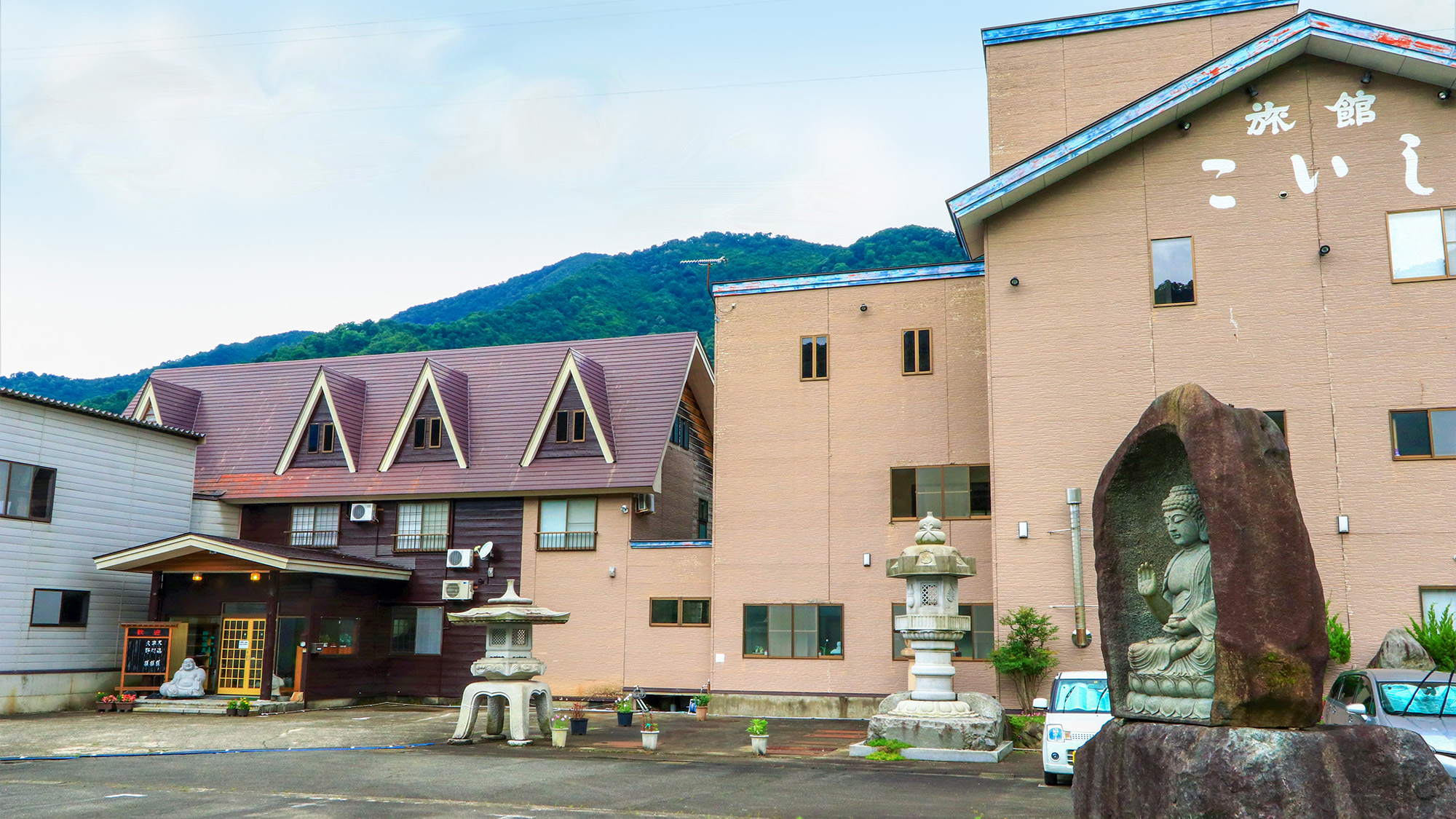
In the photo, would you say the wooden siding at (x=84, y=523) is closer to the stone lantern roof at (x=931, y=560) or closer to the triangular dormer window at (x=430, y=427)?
the triangular dormer window at (x=430, y=427)

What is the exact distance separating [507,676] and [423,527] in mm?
10914

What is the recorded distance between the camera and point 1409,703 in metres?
12.3

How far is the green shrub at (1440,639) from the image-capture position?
58.6 feet

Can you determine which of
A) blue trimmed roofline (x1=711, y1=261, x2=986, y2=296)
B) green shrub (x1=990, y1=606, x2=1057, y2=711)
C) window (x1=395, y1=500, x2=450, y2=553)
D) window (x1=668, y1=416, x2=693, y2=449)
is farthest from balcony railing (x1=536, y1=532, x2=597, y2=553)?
green shrub (x1=990, y1=606, x2=1057, y2=711)

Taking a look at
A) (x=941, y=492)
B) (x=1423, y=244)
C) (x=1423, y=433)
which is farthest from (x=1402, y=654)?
(x=941, y=492)

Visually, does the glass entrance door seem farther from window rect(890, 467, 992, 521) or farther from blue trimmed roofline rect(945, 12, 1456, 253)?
blue trimmed roofline rect(945, 12, 1456, 253)

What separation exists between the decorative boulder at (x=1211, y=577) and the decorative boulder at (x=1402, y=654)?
40.0 ft

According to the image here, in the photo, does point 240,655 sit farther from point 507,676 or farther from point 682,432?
point 682,432

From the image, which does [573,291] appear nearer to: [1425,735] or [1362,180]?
[1362,180]

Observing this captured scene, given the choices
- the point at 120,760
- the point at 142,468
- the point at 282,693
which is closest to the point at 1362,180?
the point at 120,760

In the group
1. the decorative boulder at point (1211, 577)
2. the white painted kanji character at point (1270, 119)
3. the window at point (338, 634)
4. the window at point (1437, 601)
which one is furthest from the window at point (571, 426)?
the decorative boulder at point (1211, 577)

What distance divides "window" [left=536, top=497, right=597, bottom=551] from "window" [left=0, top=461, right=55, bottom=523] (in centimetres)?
1179

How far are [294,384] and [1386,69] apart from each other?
30.7 m

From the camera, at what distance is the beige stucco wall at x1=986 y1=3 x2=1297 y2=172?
2541cm
